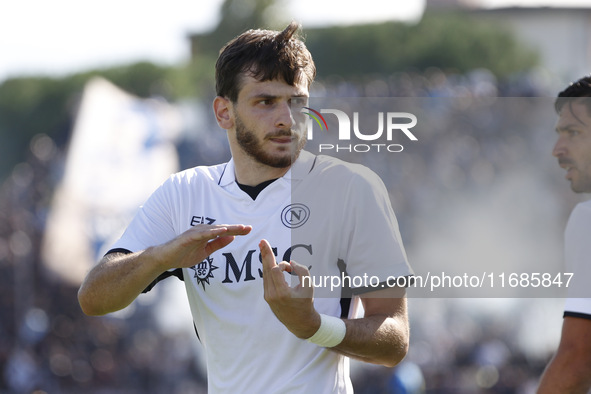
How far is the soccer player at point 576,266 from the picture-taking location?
126 inches

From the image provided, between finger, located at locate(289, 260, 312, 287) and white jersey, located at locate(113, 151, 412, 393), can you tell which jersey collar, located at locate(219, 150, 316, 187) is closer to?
white jersey, located at locate(113, 151, 412, 393)

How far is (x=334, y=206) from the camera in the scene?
10.7ft

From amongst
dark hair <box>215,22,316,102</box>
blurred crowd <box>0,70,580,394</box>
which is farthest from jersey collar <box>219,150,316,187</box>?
blurred crowd <box>0,70,580,394</box>

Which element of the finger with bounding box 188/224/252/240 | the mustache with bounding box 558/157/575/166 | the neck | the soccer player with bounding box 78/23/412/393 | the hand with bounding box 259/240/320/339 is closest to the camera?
the hand with bounding box 259/240/320/339

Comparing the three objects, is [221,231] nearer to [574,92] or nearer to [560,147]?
[560,147]

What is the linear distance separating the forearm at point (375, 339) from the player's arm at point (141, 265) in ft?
1.76

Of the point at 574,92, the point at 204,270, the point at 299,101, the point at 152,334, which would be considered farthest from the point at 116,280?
the point at 152,334

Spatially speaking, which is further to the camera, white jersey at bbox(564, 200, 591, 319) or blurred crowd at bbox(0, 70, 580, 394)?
blurred crowd at bbox(0, 70, 580, 394)

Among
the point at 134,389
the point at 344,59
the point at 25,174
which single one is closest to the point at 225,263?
the point at 134,389

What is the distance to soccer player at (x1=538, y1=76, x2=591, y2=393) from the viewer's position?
320 cm

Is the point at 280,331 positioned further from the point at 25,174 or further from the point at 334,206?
the point at 25,174

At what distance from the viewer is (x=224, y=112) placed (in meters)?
3.59

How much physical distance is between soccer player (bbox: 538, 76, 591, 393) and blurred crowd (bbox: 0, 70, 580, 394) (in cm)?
633

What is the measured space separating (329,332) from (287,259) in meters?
0.39
